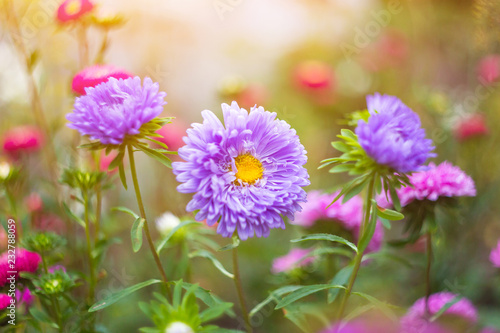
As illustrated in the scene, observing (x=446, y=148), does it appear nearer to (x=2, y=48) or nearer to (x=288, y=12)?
(x=288, y=12)

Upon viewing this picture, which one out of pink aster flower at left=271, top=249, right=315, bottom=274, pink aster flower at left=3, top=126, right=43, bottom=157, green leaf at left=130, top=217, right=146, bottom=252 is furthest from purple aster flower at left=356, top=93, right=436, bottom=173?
pink aster flower at left=3, top=126, right=43, bottom=157

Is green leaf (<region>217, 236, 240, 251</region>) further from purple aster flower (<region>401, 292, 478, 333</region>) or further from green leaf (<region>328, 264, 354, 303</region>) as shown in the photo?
purple aster flower (<region>401, 292, 478, 333</region>)

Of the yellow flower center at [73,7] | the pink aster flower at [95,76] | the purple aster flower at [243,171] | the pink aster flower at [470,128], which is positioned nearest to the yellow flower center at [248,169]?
the purple aster flower at [243,171]

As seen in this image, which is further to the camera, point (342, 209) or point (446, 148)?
point (446, 148)

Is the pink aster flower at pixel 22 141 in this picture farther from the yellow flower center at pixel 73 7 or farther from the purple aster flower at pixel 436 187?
the purple aster flower at pixel 436 187

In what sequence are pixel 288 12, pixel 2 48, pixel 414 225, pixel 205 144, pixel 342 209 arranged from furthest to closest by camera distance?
pixel 288 12, pixel 2 48, pixel 342 209, pixel 414 225, pixel 205 144

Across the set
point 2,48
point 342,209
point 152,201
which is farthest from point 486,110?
point 2,48
